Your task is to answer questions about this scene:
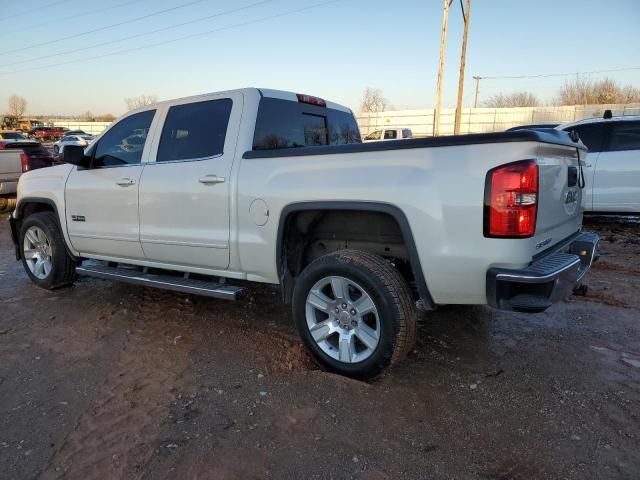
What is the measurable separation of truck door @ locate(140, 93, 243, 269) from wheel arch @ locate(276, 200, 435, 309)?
508mm

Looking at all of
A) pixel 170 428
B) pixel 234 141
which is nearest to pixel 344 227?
pixel 234 141

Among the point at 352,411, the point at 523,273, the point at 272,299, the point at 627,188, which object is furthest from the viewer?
the point at 627,188

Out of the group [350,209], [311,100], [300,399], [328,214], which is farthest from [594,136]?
[300,399]

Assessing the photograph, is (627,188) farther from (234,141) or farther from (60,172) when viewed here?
(60,172)

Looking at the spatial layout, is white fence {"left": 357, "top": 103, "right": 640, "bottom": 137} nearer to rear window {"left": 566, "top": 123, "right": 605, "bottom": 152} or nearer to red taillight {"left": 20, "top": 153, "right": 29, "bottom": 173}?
rear window {"left": 566, "top": 123, "right": 605, "bottom": 152}

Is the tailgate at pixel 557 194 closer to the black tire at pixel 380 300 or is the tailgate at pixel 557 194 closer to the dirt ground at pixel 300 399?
the black tire at pixel 380 300

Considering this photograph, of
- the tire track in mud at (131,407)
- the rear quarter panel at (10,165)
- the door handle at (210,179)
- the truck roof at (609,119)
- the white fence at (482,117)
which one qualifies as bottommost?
the tire track in mud at (131,407)

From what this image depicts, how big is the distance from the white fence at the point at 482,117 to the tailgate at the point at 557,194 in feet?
106

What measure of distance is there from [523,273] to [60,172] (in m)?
4.64

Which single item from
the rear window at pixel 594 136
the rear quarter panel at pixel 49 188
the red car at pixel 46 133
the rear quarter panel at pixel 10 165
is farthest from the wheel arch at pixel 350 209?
the red car at pixel 46 133

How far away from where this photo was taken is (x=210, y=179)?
3.71 meters

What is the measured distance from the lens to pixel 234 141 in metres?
3.73

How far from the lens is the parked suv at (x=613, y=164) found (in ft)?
23.1

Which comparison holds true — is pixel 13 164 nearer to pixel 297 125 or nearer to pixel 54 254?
pixel 54 254
